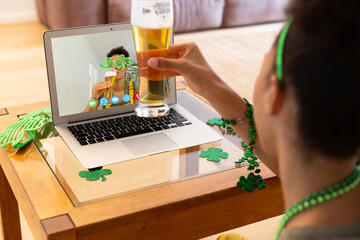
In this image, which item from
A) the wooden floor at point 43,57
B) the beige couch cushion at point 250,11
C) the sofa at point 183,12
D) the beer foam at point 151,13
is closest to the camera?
the beer foam at point 151,13

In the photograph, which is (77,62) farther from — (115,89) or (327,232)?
(327,232)

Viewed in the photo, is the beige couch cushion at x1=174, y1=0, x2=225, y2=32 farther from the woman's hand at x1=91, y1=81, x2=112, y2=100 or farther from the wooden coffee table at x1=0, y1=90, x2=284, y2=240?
the wooden coffee table at x1=0, y1=90, x2=284, y2=240

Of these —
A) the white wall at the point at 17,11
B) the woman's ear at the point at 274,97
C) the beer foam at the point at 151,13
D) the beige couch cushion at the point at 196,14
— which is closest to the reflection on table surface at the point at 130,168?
the beer foam at the point at 151,13

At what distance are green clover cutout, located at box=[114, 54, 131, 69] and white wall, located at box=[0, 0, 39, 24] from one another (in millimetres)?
3181

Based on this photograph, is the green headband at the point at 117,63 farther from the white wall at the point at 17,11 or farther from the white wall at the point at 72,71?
the white wall at the point at 17,11

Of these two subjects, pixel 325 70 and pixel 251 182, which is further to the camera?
pixel 251 182

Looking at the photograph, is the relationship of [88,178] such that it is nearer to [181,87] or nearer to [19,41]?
[181,87]

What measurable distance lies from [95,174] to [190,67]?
32 cm

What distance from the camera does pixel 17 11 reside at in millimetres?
4230

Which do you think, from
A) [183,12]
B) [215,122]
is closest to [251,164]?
[215,122]

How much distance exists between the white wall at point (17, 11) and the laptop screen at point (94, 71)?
3160 millimetres

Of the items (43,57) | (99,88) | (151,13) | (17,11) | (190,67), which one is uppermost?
(151,13)

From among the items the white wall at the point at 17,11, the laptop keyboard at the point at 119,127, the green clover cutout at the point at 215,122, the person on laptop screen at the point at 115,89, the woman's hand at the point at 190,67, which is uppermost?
the woman's hand at the point at 190,67

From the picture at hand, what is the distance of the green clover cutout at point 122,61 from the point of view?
4.43 feet
